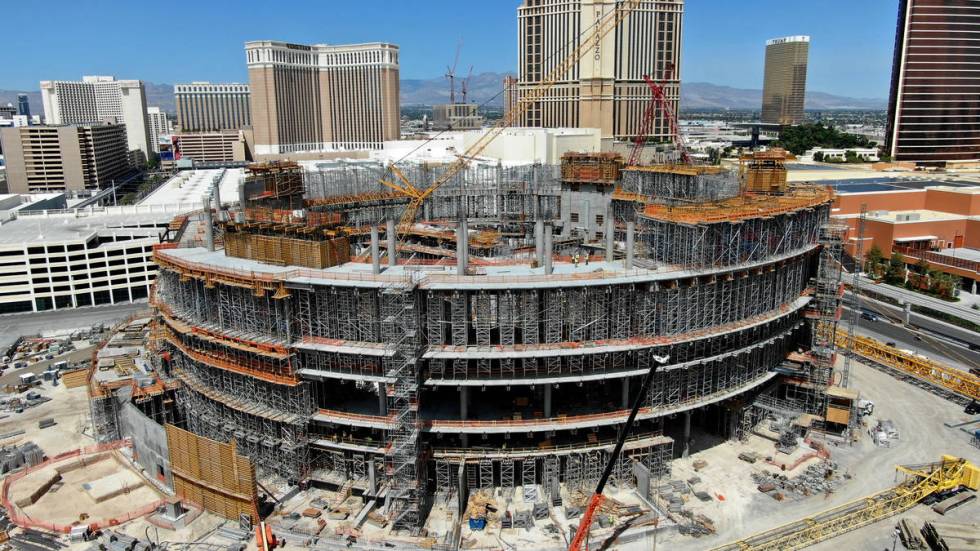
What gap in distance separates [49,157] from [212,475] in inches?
6586

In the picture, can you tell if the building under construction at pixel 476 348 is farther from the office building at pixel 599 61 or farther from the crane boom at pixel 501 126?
the office building at pixel 599 61

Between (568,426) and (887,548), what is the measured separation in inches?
737

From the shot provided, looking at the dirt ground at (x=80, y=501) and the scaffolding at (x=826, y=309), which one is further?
the scaffolding at (x=826, y=309)

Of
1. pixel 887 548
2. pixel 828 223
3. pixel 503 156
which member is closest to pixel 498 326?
pixel 887 548

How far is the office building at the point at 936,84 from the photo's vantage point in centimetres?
15450

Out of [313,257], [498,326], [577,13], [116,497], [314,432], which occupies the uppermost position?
[577,13]

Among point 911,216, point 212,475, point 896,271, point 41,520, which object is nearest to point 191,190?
point 41,520

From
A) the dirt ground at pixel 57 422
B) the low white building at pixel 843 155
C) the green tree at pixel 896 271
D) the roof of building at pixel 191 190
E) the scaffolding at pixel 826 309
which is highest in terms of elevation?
the low white building at pixel 843 155

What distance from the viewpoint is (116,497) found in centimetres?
4378

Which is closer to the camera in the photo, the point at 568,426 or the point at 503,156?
the point at 568,426

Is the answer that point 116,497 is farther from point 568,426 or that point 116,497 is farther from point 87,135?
point 87,135

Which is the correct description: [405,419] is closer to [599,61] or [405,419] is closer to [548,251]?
[548,251]

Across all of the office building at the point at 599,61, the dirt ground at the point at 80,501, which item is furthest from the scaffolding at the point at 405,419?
the office building at the point at 599,61

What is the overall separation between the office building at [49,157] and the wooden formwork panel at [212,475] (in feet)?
523
